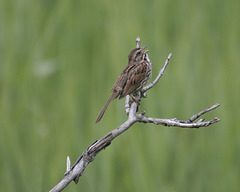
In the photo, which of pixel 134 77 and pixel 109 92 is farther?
pixel 109 92

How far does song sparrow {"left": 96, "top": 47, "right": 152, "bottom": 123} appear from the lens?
363 centimetres

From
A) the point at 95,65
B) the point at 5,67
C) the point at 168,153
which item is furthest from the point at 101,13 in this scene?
the point at 168,153

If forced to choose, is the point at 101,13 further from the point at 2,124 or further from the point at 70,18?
the point at 2,124

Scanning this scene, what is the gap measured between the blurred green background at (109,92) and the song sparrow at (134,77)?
0.73 m

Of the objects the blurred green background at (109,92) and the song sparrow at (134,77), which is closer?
→ the song sparrow at (134,77)

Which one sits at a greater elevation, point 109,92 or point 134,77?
point 109,92

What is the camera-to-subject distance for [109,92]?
17.4ft

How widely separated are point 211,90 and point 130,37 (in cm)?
96

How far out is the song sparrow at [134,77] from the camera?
3627 mm

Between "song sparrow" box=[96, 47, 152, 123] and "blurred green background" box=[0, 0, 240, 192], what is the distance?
2.38 ft

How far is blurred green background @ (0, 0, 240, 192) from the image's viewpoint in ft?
14.8

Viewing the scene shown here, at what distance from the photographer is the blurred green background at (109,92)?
450cm

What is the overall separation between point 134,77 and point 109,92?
1.44 meters

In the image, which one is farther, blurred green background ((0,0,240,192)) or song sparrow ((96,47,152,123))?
blurred green background ((0,0,240,192))
